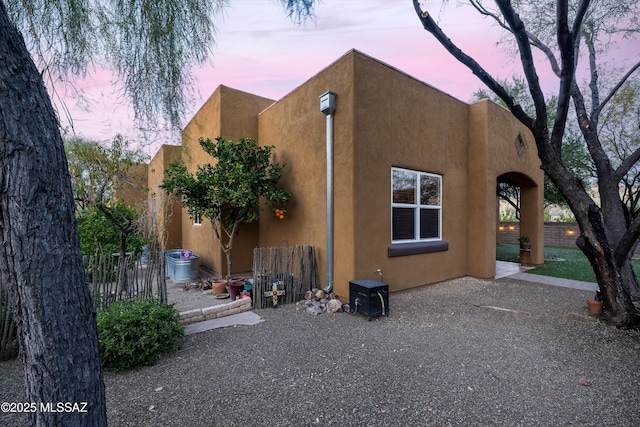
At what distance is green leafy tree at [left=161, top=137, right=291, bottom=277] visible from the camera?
20.7 ft

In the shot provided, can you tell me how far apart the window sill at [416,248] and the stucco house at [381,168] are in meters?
0.03

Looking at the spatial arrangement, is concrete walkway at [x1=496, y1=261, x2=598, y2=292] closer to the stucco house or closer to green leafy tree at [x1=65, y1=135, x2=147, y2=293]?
the stucco house

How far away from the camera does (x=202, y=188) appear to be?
6516mm

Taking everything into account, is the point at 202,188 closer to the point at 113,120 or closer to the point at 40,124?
the point at 113,120

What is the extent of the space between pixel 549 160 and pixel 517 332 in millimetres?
2855

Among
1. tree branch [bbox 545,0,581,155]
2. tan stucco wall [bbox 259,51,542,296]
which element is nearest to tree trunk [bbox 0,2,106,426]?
tan stucco wall [bbox 259,51,542,296]

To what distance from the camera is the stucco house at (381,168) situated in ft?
18.7

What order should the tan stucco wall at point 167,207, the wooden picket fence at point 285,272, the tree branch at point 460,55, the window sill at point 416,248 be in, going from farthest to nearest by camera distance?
the tan stucco wall at point 167,207 < the window sill at point 416,248 < the wooden picket fence at point 285,272 < the tree branch at point 460,55

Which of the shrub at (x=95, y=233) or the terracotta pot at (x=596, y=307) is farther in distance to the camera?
the shrub at (x=95, y=233)

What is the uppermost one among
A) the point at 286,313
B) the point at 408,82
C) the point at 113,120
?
the point at 408,82

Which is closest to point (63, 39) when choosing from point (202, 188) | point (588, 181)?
point (202, 188)

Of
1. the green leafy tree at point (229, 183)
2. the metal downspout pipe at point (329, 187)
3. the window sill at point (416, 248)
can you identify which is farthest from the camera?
the green leafy tree at point (229, 183)

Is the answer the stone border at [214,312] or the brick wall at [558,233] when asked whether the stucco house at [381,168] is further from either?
the brick wall at [558,233]

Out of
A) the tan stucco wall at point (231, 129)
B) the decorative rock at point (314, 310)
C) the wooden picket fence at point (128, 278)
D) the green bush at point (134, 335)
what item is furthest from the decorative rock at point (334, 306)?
the tan stucco wall at point (231, 129)
